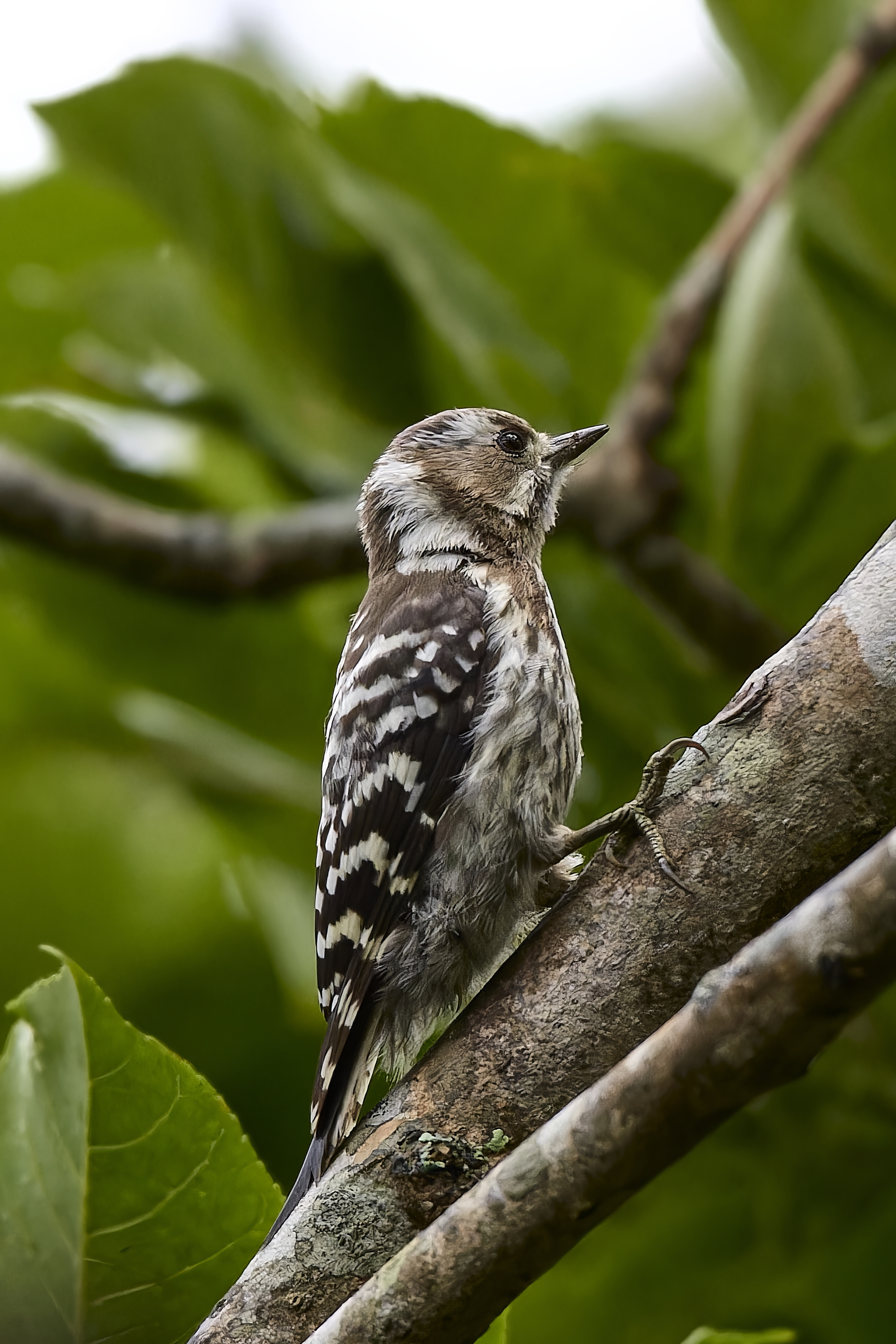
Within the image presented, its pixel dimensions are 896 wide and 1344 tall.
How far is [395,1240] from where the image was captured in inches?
56.8

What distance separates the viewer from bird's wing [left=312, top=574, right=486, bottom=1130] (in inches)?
75.1

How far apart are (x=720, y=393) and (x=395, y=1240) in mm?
1614

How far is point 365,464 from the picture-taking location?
3.10m

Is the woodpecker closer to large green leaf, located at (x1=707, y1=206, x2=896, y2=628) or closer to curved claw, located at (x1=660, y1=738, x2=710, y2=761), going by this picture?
curved claw, located at (x1=660, y1=738, x2=710, y2=761)

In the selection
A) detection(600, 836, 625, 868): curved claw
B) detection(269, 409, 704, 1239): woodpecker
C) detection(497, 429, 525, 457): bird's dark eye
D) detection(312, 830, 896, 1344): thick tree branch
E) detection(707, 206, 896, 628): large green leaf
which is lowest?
detection(312, 830, 896, 1344): thick tree branch

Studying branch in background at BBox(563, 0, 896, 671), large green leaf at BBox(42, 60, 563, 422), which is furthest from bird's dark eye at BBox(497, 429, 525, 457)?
large green leaf at BBox(42, 60, 563, 422)

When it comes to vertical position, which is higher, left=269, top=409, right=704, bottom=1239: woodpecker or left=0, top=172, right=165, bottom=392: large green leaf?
left=0, top=172, right=165, bottom=392: large green leaf

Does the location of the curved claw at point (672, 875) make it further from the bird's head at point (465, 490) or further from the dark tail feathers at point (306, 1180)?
the bird's head at point (465, 490)

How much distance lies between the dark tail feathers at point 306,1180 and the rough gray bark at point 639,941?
0.10m

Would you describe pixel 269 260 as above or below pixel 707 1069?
above

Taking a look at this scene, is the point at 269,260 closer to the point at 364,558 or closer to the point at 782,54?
the point at 364,558

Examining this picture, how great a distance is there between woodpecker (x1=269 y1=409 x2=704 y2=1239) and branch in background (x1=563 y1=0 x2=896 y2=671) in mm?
389

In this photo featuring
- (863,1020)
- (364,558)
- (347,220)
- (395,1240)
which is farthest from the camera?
(347,220)

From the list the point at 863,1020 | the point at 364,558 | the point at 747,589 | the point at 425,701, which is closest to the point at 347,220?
the point at 364,558
